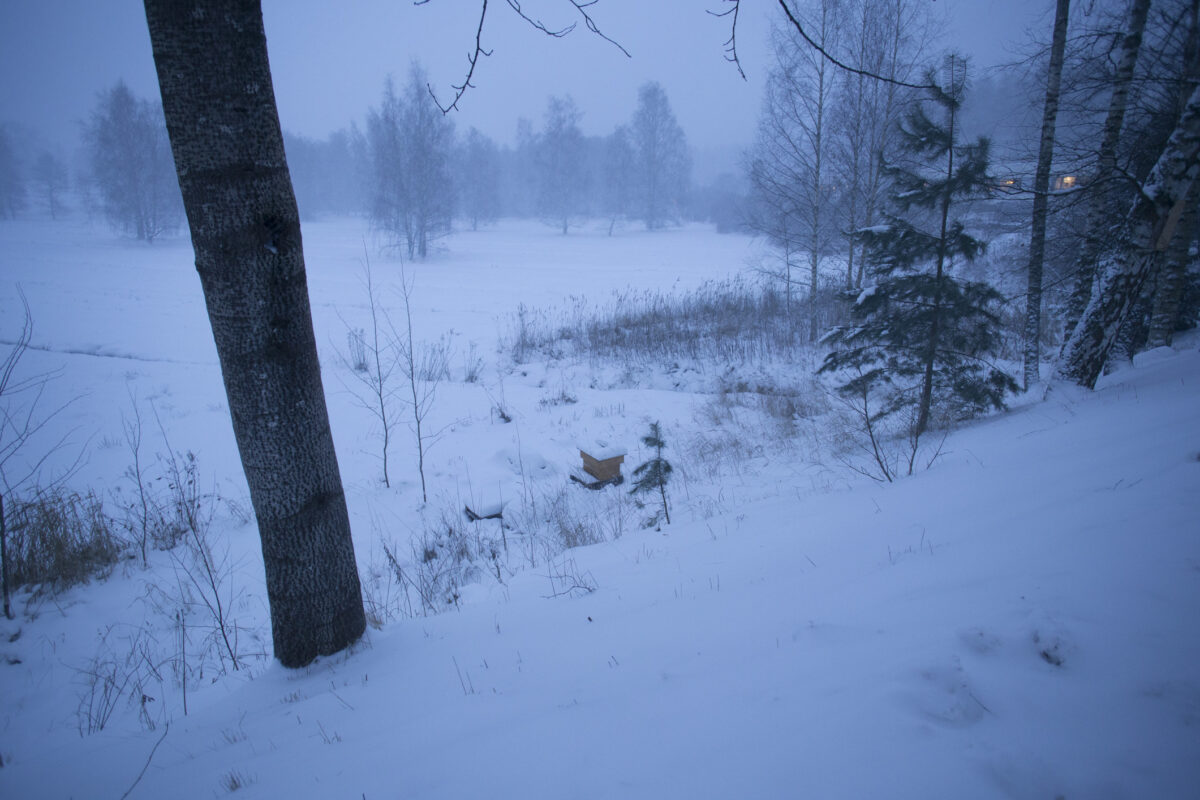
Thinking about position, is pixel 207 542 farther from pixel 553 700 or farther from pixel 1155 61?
pixel 1155 61

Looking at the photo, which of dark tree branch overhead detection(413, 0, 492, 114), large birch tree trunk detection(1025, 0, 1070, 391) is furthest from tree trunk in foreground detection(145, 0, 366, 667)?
large birch tree trunk detection(1025, 0, 1070, 391)

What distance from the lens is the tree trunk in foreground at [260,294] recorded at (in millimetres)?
1985

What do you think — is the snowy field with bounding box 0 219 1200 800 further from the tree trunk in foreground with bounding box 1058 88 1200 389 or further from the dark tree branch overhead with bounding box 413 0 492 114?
the dark tree branch overhead with bounding box 413 0 492 114

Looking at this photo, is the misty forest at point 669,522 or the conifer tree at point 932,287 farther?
the conifer tree at point 932,287

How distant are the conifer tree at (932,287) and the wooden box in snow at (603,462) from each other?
289 centimetres

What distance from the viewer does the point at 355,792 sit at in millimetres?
1646

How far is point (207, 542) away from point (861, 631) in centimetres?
603

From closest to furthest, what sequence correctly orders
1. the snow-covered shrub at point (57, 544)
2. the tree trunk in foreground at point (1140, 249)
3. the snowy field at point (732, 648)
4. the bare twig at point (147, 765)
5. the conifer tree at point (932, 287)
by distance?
the snowy field at point (732, 648) → the bare twig at point (147, 765) → the snow-covered shrub at point (57, 544) → the tree trunk in foreground at point (1140, 249) → the conifer tree at point (932, 287)

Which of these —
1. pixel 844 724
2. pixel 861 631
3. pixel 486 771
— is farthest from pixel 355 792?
pixel 861 631

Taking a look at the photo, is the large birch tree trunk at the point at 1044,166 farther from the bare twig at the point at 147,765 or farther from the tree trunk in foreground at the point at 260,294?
the bare twig at the point at 147,765

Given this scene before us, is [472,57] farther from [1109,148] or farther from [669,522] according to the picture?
[1109,148]

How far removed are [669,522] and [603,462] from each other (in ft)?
5.34

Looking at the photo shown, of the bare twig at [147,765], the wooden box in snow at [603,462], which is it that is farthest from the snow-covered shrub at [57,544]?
the wooden box in snow at [603,462]

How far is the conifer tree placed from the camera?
17.3 ft
